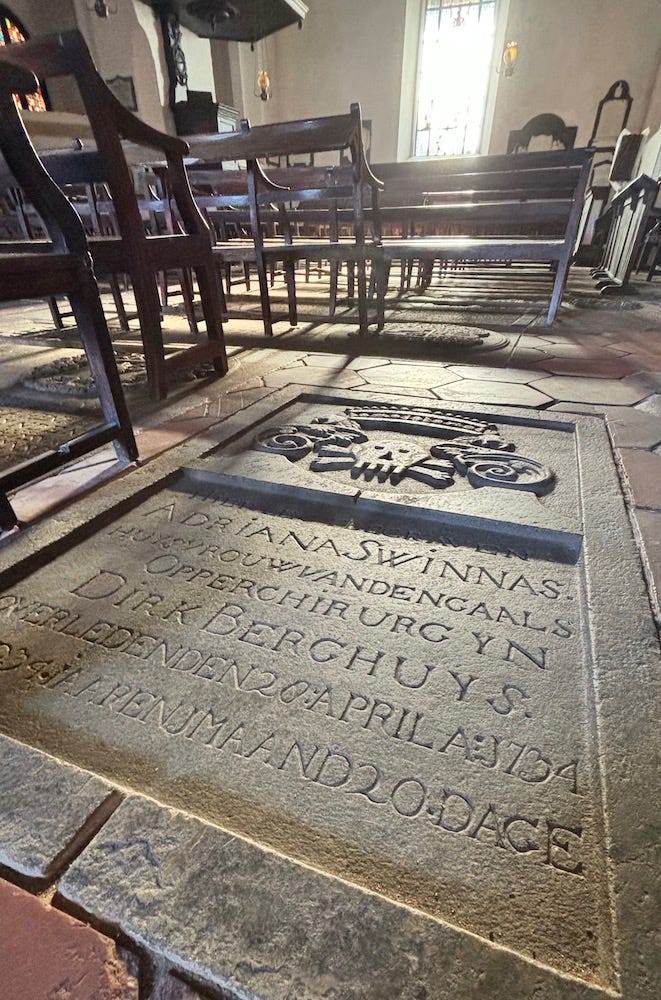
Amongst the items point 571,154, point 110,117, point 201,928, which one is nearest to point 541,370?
point 110,117

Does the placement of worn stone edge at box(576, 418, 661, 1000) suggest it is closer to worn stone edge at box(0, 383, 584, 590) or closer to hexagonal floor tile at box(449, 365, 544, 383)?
worn stone edge at box(0, 383, 584, 590)

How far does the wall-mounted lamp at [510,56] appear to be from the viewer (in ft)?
34.3

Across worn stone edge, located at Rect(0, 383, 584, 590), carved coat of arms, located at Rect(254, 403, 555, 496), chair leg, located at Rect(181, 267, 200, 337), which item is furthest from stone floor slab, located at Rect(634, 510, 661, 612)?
chair leg, located at Rect(181, 267, 200, 337)

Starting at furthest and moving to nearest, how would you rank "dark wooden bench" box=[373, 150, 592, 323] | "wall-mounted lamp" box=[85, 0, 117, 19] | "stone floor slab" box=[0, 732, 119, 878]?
"wall-mounted lamp" box=[85, 0, 117, 19] < "dark wooden bench" box=[373, 150, 592, 323] < "stone floor slab" box=[0, 732, 119, 878]

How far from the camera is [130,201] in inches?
73.5

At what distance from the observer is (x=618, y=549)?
1.11 m

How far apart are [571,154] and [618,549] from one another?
3932mm

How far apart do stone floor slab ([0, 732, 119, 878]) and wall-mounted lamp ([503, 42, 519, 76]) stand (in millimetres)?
14282

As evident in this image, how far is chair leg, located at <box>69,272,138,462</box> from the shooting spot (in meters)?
1.42

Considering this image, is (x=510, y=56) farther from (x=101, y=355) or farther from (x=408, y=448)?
(x=101, y=355)

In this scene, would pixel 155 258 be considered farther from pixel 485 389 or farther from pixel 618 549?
pixel 618 549

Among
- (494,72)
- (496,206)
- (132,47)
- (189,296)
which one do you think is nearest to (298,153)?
(189,296)

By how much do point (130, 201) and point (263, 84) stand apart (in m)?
12.2

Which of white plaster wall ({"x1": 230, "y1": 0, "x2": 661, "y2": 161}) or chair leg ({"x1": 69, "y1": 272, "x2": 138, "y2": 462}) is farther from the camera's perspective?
white plaster wall ({"x1": 230, "y1": 0, "x2": 661, "y2": 161})
